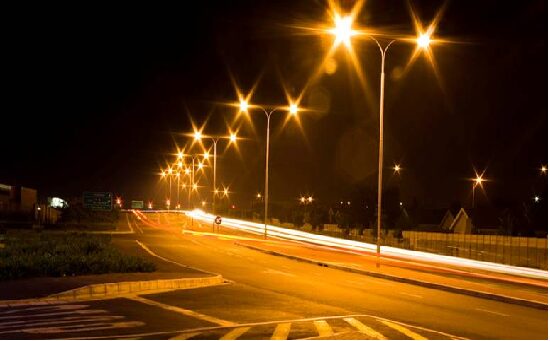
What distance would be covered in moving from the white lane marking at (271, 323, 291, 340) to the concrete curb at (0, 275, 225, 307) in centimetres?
569

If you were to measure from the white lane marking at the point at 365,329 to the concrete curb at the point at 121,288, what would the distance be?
6438 mm

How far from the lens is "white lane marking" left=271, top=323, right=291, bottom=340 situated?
1213 cm

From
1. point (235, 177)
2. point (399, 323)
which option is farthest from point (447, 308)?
point (235, 177)

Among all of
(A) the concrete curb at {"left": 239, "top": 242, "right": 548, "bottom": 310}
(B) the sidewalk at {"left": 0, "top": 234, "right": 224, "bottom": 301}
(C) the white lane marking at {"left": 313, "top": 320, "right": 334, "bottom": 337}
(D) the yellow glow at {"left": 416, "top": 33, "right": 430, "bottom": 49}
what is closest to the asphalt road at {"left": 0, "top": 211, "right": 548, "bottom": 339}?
(C) the white lane marking at {"left": 313, "top": 320, "right": 334, "bottom": 337}

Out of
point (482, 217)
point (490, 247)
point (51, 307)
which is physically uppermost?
point (482, 217)

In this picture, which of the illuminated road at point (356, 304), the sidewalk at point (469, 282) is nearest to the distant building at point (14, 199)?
the sidewalk at point (469, 282)

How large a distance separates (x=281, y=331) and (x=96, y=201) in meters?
41.8

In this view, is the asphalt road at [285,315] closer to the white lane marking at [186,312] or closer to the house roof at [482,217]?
the white lane marking at [186,312]

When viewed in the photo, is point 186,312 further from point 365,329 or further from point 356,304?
point 356,304

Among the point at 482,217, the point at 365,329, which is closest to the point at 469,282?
the point at 365,329

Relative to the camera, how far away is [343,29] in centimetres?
2733

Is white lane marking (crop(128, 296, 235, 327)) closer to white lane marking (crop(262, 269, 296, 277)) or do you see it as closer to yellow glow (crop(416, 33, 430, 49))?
white lane marking (crop(262, 269, 296, 277))

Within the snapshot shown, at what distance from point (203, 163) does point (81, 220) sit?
36.0 m

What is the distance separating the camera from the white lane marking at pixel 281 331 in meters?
12.1
